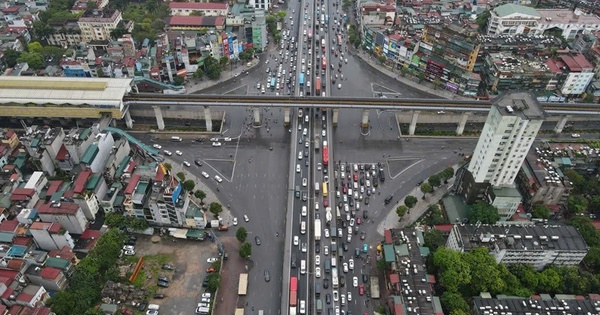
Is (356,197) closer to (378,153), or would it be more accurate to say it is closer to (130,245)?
(378,153)

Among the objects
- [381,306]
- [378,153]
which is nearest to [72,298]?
[381,306]

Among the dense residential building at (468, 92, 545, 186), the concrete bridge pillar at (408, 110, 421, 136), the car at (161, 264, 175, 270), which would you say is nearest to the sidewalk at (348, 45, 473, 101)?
the concrete bridge pillar at (408, 110, 421, 136)

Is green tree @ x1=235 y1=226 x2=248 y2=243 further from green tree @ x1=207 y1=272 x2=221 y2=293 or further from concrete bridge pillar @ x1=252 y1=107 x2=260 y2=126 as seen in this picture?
concrete bridge pillar @ x1=252 y1=107 x2=260 y2=126

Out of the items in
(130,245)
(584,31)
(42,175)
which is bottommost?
(130,245)

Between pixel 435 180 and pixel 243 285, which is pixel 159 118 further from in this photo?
pixel 435 180

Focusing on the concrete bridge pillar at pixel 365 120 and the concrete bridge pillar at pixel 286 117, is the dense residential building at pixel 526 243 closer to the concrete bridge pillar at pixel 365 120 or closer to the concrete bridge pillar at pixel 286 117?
the concrete bridge pillar at pixel 365 120

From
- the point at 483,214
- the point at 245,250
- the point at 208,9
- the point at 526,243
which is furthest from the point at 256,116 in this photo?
the point at 526,243
